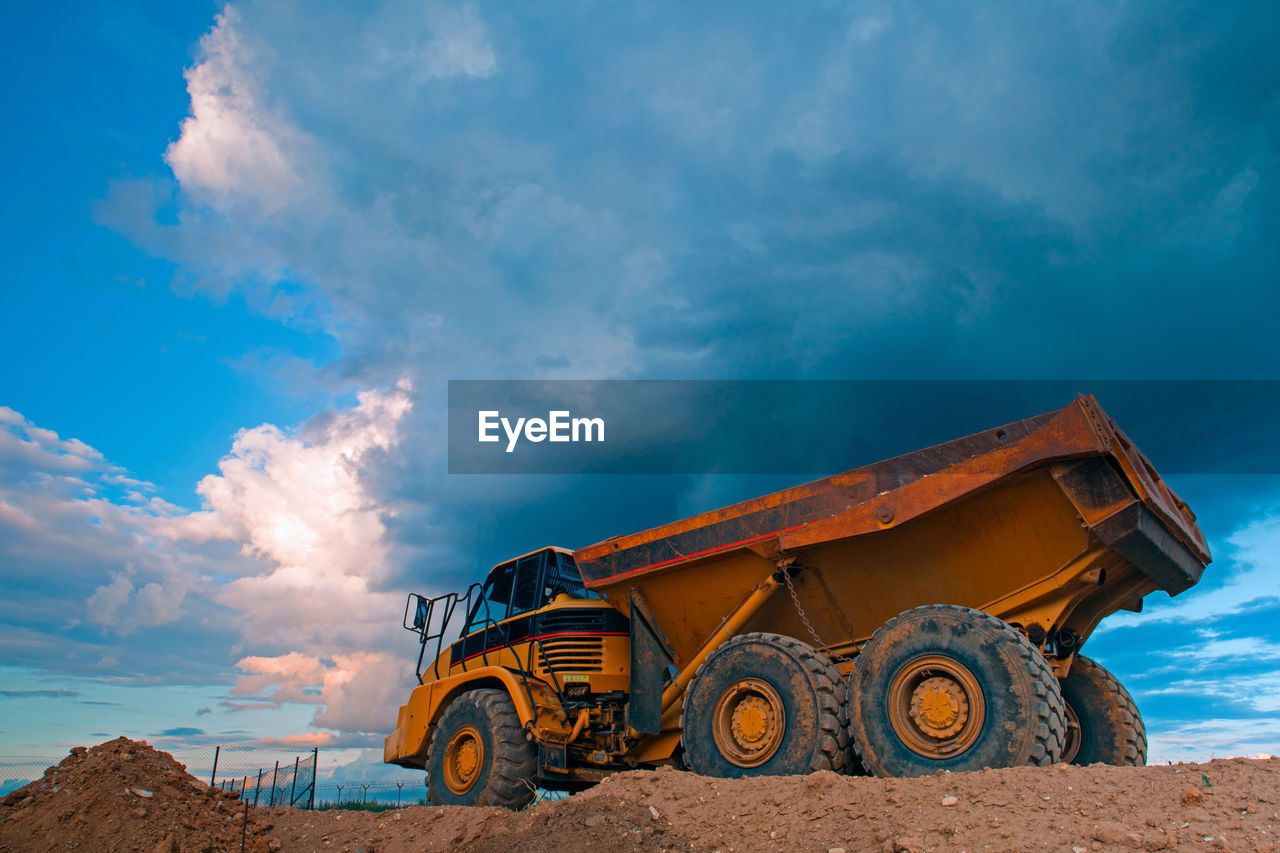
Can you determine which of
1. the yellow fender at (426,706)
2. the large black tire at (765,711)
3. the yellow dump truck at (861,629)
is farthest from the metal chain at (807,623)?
the yellow fender at (426,706)

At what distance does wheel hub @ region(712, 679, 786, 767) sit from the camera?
7.05 metres

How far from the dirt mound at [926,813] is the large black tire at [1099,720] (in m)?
2.22

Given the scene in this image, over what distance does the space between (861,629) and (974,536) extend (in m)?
1.54

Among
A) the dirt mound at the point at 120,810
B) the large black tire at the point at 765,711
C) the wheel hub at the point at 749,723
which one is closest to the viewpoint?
the large black tire at the point at 765,711

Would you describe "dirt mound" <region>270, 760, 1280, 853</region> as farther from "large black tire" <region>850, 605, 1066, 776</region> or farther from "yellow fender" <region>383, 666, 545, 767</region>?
"yellow fender" <region>383, 666, 545, 767</region>

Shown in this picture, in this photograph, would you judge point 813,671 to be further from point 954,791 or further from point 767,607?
point 954,791

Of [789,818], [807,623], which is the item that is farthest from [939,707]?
[807,623]

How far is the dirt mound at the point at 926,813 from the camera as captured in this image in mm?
4516

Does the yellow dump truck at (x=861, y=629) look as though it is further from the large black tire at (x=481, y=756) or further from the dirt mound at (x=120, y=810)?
the dirt mound at (x=120, y=810)

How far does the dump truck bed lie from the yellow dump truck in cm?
2

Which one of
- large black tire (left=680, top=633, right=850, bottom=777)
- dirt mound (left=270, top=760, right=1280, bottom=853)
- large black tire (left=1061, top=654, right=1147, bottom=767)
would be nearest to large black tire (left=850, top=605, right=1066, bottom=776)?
large black tire (left=680, top=633, right=850, bottom=777)

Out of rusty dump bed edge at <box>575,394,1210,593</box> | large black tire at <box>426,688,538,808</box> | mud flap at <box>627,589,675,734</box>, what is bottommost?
large black tire at <box>426,688,538,808</box>

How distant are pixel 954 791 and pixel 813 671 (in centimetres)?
180

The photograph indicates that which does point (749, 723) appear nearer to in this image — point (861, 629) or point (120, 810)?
point (861, 629)
